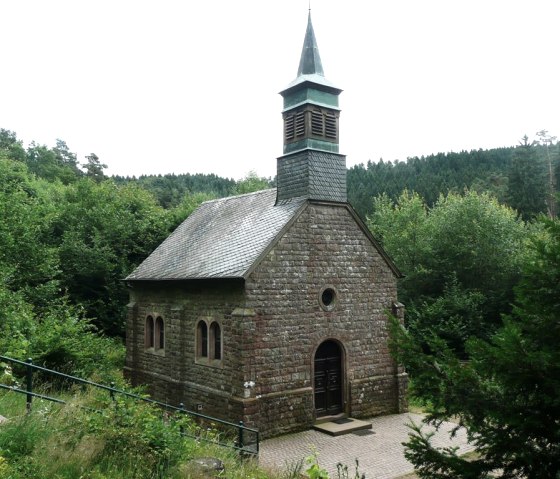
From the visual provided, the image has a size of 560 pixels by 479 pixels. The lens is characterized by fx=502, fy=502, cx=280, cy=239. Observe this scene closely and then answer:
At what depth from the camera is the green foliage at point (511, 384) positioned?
4.98 meters

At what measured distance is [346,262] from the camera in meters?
17.0

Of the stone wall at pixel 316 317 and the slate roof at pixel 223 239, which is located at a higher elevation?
the slate roof at pixel 223 239

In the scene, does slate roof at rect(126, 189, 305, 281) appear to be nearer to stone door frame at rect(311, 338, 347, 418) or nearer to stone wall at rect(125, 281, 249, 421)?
stone wall at rect(125, 281, 249, 421)

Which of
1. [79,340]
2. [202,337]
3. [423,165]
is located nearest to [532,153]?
[423,165]

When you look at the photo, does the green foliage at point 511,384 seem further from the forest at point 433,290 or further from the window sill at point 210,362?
the window sill at point 210,362

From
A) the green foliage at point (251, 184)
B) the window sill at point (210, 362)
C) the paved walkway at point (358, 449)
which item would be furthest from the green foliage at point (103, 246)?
the green foliage at point (251, 184)

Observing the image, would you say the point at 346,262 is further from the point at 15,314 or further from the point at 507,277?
the point at 507,277

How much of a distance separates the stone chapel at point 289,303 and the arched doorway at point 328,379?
33 mm

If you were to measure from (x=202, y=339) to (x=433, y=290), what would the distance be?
16.6 meters

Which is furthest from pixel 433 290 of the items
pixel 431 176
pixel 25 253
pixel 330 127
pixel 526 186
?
pixel 431 176

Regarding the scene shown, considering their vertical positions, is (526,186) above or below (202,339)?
above

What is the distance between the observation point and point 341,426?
1523 centimetres

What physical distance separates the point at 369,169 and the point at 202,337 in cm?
6658

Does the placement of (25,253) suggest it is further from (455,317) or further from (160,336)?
(455,317)
